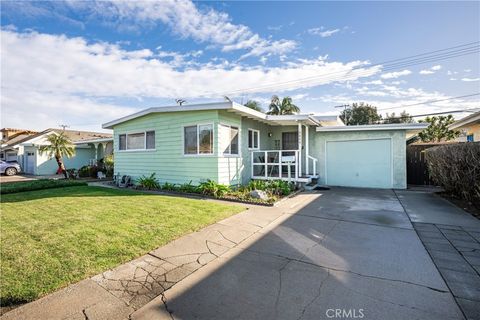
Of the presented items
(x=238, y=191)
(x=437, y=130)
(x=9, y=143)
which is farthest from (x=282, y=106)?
(x=9, y=143)

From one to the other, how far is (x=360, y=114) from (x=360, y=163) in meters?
27.4

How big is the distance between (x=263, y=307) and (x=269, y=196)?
220 inches

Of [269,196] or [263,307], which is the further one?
[269,196]

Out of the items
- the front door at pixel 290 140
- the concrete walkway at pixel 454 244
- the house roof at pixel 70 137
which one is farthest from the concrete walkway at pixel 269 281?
the house roof at pixel 70 137

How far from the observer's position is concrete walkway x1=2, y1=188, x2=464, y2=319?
2346 mm

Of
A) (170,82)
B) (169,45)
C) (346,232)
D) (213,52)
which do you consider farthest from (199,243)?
(170,82)

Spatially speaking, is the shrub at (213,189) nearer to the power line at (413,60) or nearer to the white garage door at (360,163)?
the white garage door at (360,163)

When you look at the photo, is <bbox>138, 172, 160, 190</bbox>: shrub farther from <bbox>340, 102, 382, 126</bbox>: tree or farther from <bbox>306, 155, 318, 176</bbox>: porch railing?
<bbox>340, 102, 382, 126</bbox>: tree

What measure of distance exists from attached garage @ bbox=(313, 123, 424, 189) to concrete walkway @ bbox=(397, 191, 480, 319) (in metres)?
3.31

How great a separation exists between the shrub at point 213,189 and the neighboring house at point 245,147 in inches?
15.3

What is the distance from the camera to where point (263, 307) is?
242 cm

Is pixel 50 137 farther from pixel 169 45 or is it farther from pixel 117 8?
pixel 117 8

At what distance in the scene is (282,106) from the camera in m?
26.3

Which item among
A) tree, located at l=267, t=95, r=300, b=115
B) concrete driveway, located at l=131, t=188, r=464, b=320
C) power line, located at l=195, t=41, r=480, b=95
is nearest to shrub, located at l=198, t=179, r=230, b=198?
concrete driveway, located at l=131, t=188, r=464, b=320
